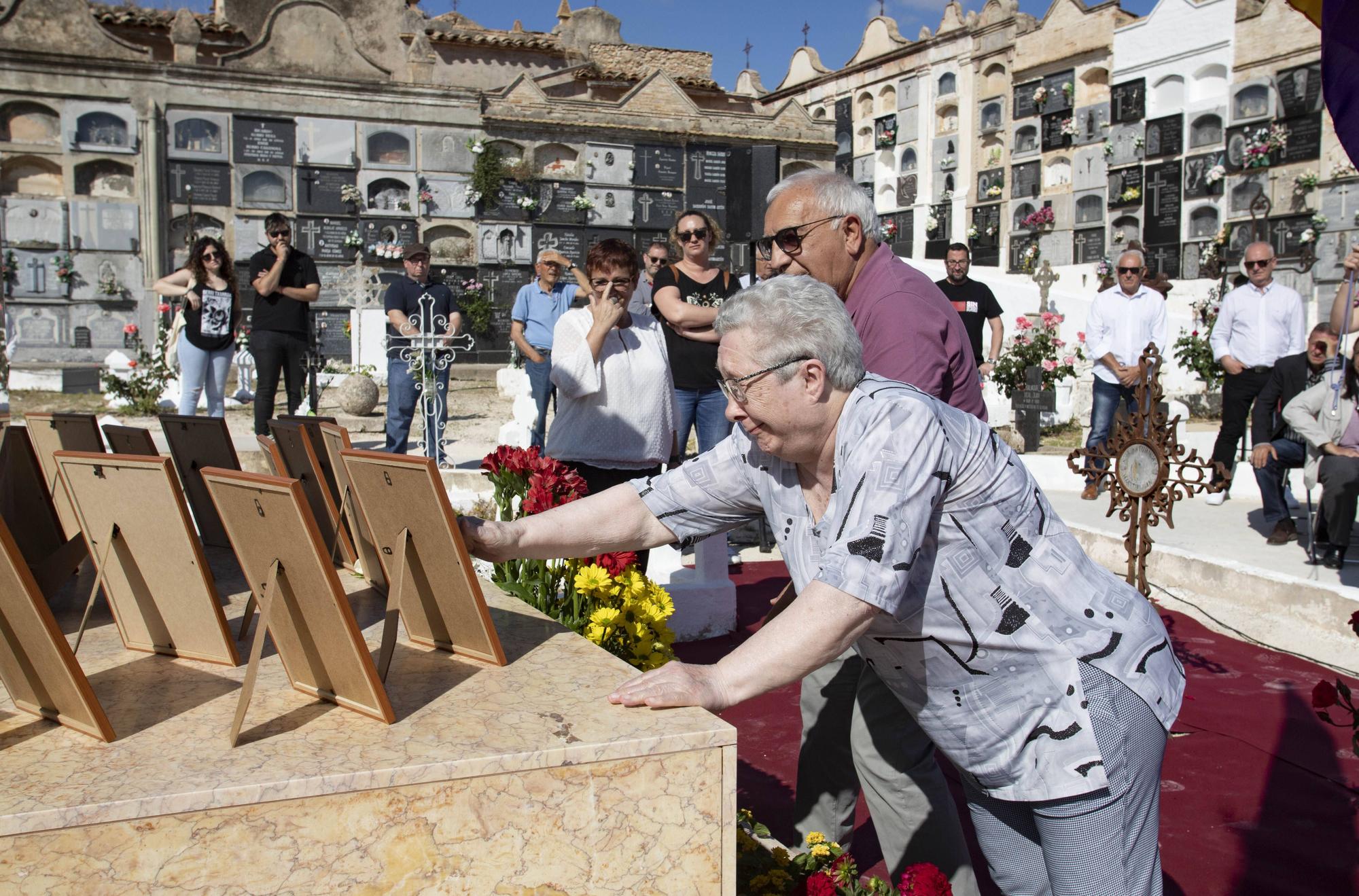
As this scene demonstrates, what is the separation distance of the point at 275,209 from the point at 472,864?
716 inches

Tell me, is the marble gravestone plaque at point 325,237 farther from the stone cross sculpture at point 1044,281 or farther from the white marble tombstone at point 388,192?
the stone cross sculpture at point 1044,281

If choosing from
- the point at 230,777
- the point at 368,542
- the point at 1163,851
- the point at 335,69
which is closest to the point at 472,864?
the point at 230,777

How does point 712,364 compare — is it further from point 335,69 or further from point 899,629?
point 335,69

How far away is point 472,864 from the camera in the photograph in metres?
1.30

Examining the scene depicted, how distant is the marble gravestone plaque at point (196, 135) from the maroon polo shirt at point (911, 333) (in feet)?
58.7

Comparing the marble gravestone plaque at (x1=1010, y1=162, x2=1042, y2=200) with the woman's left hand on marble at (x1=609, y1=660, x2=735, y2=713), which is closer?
the woman's left hand on marble at (x1=609, y1=660, x2=735, y2=713)

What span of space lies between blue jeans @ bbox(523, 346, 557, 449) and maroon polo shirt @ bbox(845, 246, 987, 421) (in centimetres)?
476

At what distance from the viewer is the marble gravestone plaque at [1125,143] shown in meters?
21.2

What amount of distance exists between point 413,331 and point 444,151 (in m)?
12.6

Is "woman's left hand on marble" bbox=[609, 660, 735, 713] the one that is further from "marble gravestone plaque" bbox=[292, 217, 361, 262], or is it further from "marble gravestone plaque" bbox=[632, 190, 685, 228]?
"marble gravestone plaque" bbox=[632, 190, 685, 228]

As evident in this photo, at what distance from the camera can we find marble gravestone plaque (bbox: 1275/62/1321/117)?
18.6 metres

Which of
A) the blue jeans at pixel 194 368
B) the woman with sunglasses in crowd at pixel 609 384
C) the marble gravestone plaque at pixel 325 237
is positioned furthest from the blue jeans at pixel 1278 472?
the marble gravestone plaque at pixel 325 237

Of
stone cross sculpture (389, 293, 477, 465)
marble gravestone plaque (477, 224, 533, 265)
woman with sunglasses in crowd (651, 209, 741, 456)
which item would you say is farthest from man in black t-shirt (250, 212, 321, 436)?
marble gravestone plaque (477, 224, 533, 265)

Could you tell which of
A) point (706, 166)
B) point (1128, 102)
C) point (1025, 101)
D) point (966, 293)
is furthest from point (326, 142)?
point (1128, 102)
